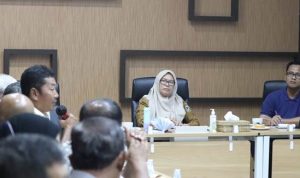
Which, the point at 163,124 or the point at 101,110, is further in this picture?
the point at 163,124

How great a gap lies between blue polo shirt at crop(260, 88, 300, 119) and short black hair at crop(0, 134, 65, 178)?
4.44 metres

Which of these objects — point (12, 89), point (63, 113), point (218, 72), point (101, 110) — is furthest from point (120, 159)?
point (218, 72)

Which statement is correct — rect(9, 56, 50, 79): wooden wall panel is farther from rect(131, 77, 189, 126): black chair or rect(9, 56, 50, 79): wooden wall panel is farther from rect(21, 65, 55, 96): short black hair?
rect(21, 65, 55, 96): short black hair

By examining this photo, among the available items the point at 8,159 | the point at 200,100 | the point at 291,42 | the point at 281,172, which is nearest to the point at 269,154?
the point at 281,172

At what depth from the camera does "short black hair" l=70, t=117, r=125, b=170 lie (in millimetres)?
1907

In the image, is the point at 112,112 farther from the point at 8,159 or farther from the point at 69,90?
the point at 69,90

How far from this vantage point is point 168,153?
15.0 ft

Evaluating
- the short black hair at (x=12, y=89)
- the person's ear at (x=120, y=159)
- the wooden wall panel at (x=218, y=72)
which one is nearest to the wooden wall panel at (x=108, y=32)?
the wooden wall panel at (x=218, y=72)

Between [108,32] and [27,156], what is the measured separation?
487 centimetres

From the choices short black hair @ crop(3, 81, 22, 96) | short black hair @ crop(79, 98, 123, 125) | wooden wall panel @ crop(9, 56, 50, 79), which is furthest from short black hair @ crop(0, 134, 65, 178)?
wooden wall panel @ crop(9, 56, 50, 79)

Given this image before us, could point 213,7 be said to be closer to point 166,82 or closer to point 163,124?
point 166,82

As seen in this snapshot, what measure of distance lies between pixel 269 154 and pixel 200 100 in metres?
1.79

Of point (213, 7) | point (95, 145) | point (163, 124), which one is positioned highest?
point (213, 7)

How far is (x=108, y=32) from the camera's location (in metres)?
6.16
